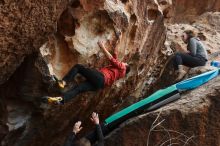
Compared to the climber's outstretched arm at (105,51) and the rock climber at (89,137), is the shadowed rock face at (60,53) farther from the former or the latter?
the rock climber at (89,137)

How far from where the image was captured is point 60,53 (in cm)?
801

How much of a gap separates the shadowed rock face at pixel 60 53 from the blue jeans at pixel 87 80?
0.41 m

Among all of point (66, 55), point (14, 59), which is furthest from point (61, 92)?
point (14, 59)

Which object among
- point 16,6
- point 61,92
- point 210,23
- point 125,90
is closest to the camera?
point 16,6

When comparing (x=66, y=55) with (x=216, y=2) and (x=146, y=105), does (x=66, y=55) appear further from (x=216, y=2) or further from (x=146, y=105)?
(x=216, y=2)

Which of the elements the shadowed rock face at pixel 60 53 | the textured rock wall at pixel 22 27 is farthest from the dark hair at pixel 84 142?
the textured rock wall at pixel 22 27

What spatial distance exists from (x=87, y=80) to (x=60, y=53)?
718 mm

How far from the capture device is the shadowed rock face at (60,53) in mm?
6774

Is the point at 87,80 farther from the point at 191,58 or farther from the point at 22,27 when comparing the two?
the point at 191,58

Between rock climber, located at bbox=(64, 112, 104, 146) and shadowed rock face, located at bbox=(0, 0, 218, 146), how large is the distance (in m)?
0.27

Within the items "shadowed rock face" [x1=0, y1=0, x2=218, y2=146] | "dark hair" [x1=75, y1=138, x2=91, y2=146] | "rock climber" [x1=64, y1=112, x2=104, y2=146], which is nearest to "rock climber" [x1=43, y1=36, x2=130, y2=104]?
"shadowed rock face" [x1=0, y1=0, x2=218, y2=146]

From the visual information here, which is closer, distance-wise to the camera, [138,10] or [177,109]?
[177,109]

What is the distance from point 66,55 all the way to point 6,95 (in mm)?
1366

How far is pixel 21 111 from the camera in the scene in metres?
8.43
